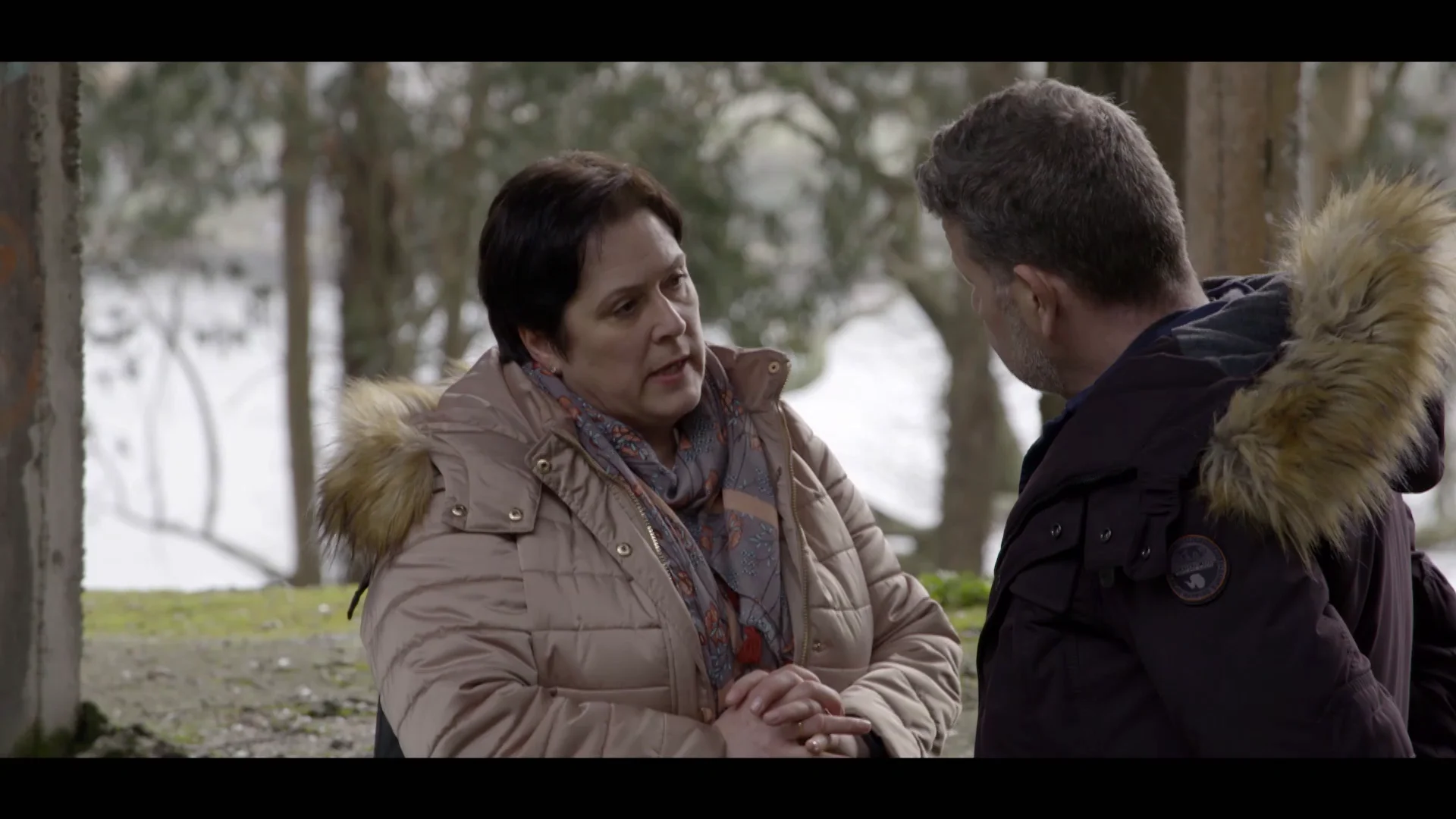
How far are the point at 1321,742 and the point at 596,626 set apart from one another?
1186 millimetres

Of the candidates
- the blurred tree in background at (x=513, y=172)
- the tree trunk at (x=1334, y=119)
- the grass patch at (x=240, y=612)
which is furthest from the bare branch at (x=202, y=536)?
the tree trunk at (x=1334, y=119)

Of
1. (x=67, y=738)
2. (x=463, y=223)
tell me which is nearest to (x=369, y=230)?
(x=463, y=223)

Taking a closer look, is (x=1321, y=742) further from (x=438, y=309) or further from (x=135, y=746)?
(x=438, y=309)

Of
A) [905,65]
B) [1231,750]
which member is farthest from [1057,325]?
[905,65]

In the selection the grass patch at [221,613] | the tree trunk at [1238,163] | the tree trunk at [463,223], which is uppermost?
the tree trunk at [463,223]

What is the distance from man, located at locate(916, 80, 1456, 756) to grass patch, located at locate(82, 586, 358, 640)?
151 inches

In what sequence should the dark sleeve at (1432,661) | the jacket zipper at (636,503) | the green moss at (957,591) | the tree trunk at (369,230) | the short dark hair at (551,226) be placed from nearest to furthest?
the dark sleeve at (1432,661) → the jacket zipper at (636,503) → the short dark hair at (551,226) → the green moss at (957,591) → the tree trunk at (369,230)

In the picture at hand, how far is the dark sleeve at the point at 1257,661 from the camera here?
1.84m

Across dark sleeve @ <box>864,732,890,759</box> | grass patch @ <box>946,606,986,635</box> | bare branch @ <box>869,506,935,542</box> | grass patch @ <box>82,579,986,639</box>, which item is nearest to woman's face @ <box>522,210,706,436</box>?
dark sleeve @ <box>864,732,890,759</box>

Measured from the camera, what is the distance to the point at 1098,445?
6.43 feet

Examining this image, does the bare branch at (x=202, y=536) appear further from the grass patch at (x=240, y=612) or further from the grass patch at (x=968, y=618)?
the grass patch at (x=968, y=618)

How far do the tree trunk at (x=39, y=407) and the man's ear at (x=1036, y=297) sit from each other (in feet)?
9.60

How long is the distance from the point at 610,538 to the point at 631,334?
0.40m

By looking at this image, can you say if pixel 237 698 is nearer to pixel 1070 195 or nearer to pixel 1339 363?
pixel 1070 195
